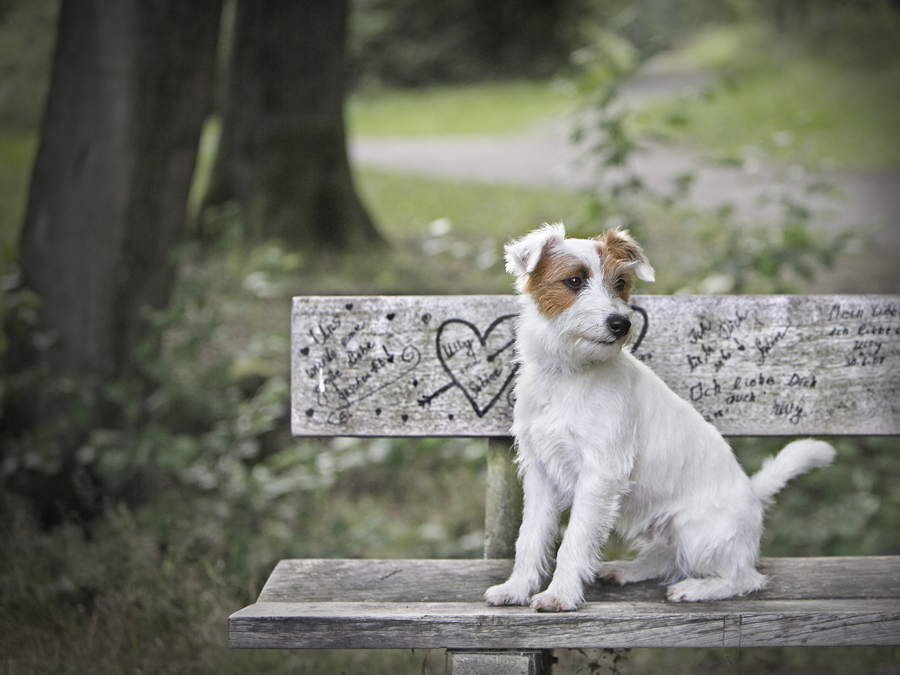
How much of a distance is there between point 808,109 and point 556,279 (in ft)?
49.0

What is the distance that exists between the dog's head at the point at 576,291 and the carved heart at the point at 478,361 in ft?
1.57

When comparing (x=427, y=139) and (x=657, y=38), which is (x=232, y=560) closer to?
(x=657, y=38)

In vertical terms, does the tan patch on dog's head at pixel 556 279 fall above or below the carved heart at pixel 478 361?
above

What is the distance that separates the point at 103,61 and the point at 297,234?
9.11ft

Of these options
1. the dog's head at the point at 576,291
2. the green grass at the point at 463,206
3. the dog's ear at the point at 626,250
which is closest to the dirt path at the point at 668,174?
the green grass at the point at 463,206

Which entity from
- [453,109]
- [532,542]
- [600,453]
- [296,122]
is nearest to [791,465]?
[600,453]

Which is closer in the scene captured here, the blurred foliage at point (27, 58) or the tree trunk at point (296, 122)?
the tree trunk at point (296, 122)

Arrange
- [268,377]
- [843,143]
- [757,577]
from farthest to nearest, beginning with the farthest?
1. [843,143]
2. [268,377]
3. [757,577]

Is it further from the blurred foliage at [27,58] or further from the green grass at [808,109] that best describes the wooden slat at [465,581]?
the blurred foliage at [27,58]

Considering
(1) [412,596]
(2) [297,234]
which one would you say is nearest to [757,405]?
(1) [412,596]

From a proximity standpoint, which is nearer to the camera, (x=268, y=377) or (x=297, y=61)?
(x=268, y=377)

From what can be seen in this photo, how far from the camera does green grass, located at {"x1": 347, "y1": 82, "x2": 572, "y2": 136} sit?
59.4 ft

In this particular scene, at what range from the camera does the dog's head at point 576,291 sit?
215 centimetres

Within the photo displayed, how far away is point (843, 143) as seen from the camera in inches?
528
